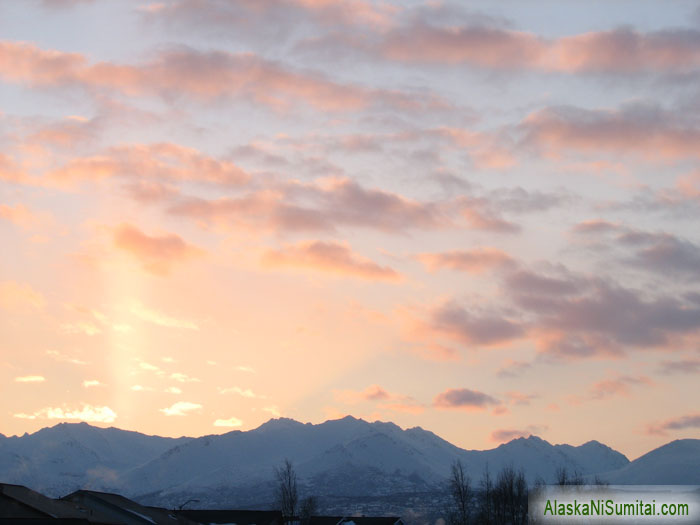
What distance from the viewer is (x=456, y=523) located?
18912 centimetres

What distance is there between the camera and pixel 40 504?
7850 cm

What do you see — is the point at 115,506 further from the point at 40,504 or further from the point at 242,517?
the point at 242,517

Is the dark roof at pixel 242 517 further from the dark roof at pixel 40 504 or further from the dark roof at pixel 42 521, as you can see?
the dark roof at pixel 42 521

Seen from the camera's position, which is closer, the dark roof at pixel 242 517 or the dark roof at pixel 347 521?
the dark roof at pixel 242 517

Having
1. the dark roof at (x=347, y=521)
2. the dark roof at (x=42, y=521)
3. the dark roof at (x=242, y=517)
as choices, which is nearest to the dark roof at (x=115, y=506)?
the dark roof at (x=42, y=521)

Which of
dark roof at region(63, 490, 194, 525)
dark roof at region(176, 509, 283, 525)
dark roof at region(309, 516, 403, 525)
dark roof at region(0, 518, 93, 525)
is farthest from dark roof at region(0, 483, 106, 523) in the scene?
dark roof at region(309, 516, 403, 525)

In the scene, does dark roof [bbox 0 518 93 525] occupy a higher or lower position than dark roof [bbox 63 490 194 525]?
lower

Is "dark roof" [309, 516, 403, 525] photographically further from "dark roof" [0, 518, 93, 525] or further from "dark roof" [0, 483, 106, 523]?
"dark roof" [0, 518, 93, 525]

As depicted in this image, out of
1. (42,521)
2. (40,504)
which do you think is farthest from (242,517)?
(42,521)

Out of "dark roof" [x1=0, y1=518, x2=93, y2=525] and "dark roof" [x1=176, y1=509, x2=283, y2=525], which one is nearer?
"dark roof" [x1=0, y1=518, x2=93, y2=525]

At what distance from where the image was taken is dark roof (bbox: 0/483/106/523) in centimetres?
7650

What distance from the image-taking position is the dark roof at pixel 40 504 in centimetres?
7650

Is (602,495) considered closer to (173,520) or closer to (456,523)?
(173,520)

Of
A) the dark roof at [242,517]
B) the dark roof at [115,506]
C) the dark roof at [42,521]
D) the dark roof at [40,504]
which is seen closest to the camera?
the dark roof at [42,521]
